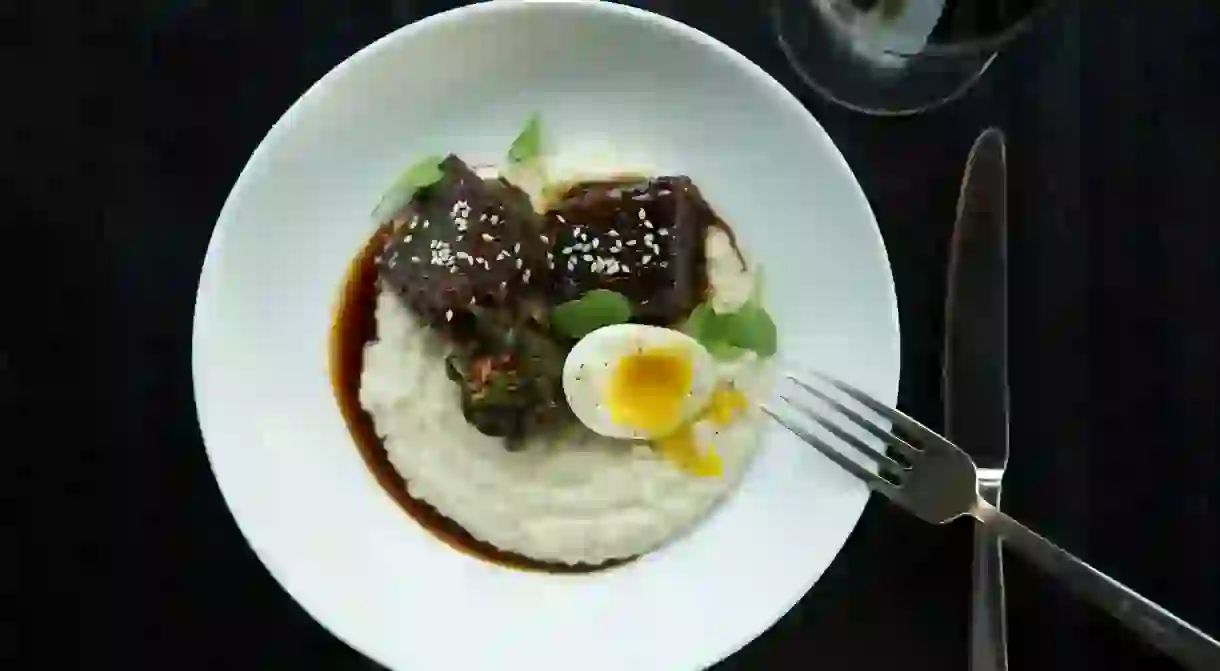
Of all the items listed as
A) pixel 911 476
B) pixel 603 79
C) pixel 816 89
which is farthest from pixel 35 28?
pixel 911 476

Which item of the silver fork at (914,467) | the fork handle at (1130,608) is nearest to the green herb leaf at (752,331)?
the silver fork at (914,467)

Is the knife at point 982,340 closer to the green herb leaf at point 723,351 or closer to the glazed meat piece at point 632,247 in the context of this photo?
the green herb leaf at point 723,351

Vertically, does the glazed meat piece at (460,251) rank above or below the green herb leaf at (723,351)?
above

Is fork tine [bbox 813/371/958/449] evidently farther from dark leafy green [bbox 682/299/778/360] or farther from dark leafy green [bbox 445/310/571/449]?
dark leafy green [bbox 445/310/571/449]

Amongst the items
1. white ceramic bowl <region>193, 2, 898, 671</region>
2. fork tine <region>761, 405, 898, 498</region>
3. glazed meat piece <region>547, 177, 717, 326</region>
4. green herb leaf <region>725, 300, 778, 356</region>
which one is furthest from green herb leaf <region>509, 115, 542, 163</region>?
fork tine <region>761, 405, 898, 498</region>

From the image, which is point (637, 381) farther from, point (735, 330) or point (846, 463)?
point (846, 463)
